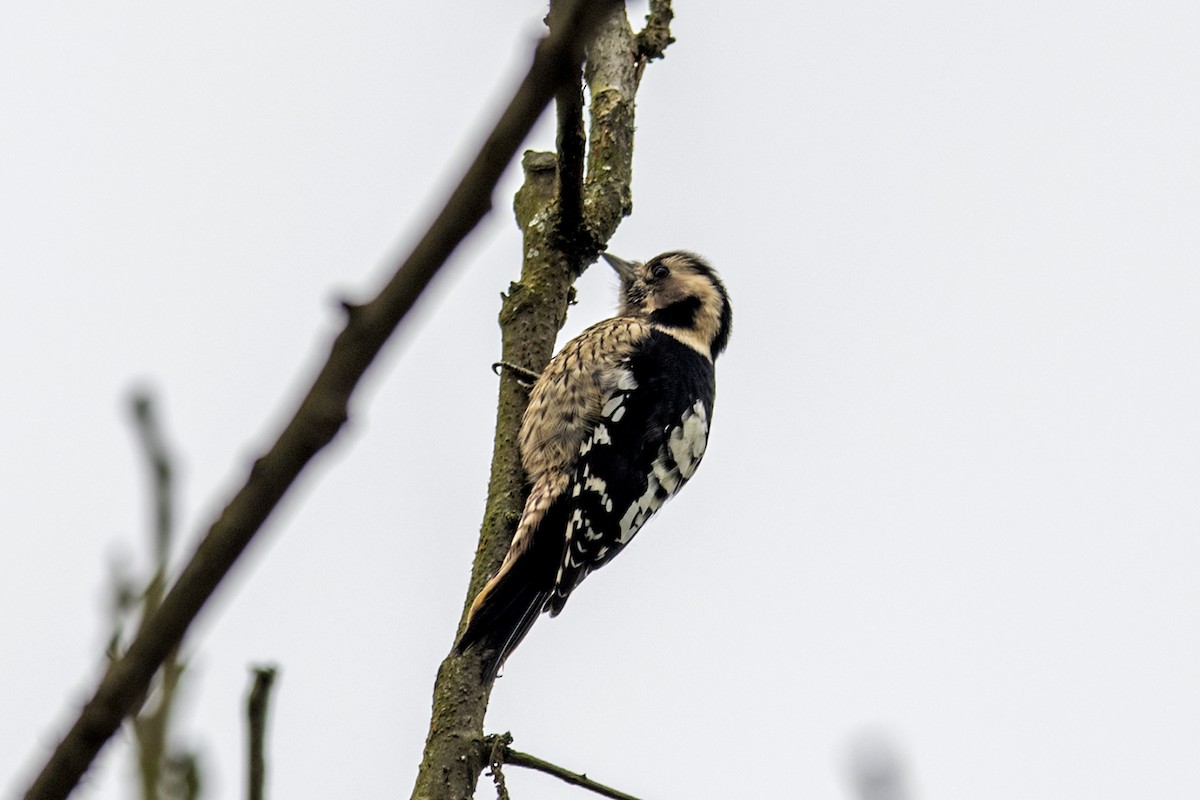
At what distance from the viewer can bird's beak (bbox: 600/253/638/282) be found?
5.78 meters

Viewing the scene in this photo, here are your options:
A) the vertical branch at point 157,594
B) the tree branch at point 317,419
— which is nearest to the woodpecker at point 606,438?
the vertical branch at point 157,594

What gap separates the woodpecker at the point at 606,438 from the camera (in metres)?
3.79

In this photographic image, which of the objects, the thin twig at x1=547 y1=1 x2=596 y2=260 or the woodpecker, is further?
the woodpecker

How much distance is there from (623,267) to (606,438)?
134cm

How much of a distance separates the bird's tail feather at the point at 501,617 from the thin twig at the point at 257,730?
6.68ft

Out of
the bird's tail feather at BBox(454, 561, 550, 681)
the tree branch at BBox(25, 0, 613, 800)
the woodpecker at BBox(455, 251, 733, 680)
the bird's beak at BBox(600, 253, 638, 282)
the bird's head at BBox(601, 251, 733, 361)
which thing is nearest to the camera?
the tree branch at BBox(25, 0, 613, 800)

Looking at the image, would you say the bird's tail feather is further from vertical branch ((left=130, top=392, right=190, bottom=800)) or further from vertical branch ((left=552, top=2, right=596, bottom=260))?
vertical branch ((left=130, top=392, right=190, bottom=800))

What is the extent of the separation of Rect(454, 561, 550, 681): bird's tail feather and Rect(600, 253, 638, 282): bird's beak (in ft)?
7.04

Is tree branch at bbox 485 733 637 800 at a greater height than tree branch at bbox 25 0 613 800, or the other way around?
tree branch at bbox 485 733 637 800

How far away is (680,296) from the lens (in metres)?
5.71

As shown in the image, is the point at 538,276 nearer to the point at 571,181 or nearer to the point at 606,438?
the point at 571,181

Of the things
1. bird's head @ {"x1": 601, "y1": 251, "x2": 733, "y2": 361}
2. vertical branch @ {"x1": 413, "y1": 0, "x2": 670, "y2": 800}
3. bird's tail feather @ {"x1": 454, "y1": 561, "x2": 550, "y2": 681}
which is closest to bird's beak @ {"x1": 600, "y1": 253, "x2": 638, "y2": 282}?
bird's head @ {"x1": 601, "y1": 251, "x2": 733, "y2": 361}

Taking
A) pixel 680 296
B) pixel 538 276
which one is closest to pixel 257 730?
pixel 538 276

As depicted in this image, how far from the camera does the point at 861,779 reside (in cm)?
123
